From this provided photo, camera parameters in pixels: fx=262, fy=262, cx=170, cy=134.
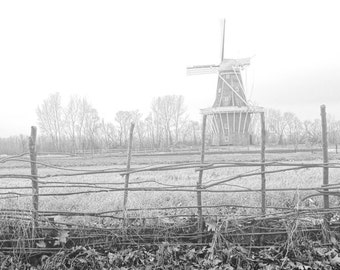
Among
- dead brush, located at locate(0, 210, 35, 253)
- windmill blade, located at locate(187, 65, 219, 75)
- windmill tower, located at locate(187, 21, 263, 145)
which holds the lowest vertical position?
dead brush, located at locate(0, 210, 35, 253)

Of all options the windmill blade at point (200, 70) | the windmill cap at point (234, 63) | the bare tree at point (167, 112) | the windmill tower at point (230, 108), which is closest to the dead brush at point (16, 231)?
the windmill tower at point (230, 108)

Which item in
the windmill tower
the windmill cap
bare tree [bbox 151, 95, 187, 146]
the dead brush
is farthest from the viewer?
bare tree [bbox 151, 95, 187, 146]

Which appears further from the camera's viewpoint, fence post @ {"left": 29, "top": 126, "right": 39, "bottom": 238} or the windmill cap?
the windmill cap

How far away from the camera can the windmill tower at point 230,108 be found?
29.8 metres

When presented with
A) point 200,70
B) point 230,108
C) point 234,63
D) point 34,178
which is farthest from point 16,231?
point 200,70

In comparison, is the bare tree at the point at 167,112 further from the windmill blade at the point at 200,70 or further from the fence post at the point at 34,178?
the fence post at the point at 34,178

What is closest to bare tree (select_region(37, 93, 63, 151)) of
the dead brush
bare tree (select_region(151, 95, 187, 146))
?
bare tree (select_region(151, 95, 187, 146))

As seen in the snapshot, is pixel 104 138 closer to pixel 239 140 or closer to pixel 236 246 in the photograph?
pixel 239 140

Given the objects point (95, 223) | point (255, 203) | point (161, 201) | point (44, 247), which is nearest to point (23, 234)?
point (44, 247)

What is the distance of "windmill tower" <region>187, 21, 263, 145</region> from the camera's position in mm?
29844

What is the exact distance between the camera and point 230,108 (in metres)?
31.0

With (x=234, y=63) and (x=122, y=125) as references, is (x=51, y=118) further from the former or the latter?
(x=234, y=63)

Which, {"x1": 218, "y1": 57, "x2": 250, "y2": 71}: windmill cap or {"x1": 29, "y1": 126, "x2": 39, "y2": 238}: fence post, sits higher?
{"x1": 218, "y1": 57, "x2": 250, "y2": 71}: windmill cap

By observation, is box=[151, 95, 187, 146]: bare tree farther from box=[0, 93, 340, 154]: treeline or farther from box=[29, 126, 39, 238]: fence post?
box=[29, 126, 39, 238]: fence post
